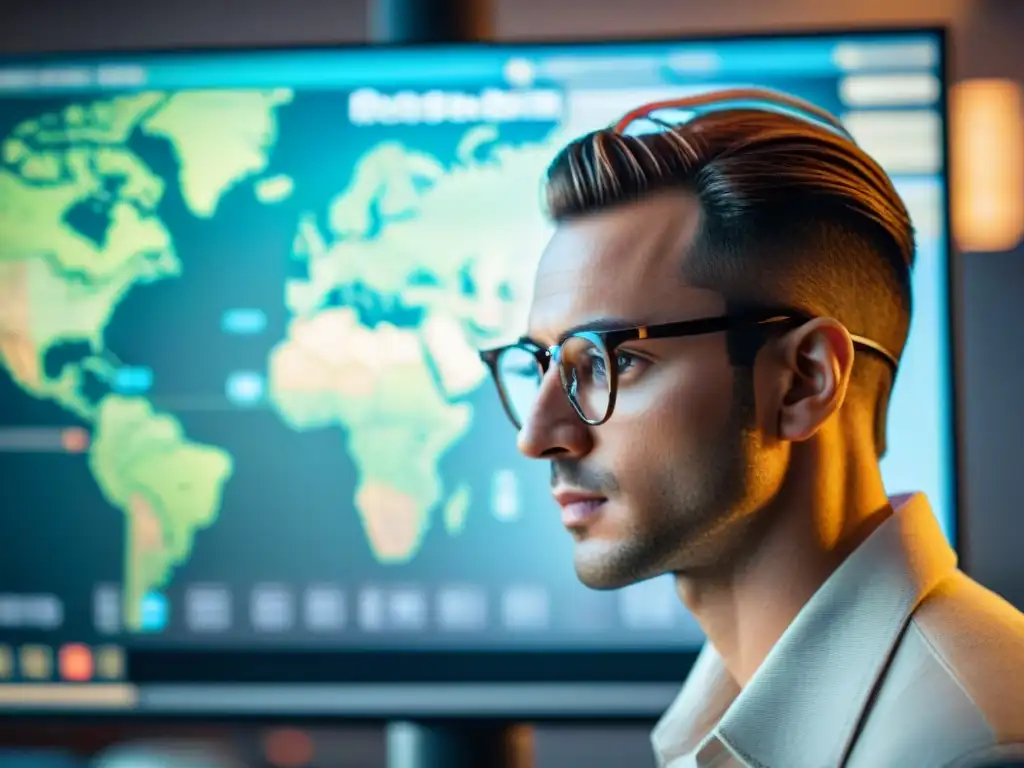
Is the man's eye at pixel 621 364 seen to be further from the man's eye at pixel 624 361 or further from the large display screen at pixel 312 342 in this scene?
the large display screen at pixel 312 342

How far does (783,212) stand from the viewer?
2.36 feet

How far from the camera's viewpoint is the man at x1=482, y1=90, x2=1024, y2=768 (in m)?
0.70

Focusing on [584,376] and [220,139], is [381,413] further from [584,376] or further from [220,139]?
[584,376]

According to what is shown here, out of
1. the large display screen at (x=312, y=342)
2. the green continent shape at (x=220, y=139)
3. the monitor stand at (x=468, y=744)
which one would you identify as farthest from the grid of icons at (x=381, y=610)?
the green continent shape at (x=220, y=139)

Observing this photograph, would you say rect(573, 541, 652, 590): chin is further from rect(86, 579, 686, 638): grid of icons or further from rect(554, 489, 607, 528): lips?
rect(86, 579, 686, 638): grid of icons

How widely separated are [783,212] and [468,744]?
2.61ft

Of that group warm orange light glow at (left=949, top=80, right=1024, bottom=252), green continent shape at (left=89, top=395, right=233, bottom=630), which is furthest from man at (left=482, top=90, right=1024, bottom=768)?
warm orange light glow at (left=949, top=80, right=1024, bottom=252)

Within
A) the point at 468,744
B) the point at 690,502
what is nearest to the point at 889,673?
the point at 690,502

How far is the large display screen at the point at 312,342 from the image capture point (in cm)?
126

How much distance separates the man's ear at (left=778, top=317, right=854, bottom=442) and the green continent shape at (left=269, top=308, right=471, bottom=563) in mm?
592

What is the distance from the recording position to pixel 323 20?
6.11 ft

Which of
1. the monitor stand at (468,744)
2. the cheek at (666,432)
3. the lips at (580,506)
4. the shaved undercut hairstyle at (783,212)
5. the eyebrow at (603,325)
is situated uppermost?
the shaved undercut hairstyle at (783,212)

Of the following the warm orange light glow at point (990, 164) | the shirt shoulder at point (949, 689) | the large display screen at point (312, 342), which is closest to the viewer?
the shirt shoulder at point (949, 689)

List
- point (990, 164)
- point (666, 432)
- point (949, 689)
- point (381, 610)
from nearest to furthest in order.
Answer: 1. point (949, 689)
2. point (666, 432)
3. point (381, 610)
4. point (990, 164)
